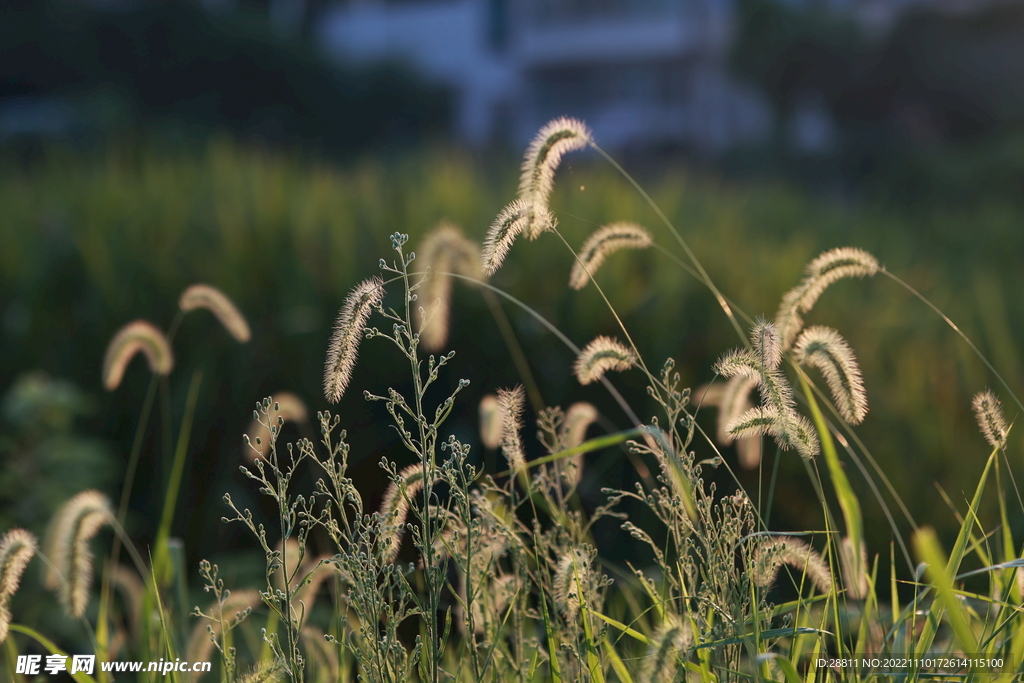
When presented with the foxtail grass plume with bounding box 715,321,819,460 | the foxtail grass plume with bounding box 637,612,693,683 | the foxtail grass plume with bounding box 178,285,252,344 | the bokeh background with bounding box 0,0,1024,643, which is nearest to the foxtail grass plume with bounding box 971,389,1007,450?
the foxtail grass plume with bounding box 715,321,819,460

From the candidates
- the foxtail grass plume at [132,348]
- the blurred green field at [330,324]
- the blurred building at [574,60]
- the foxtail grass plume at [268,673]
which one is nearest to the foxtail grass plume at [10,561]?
the foxtail grass plume at [268,673]

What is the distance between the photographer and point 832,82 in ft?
61.0

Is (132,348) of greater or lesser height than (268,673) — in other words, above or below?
above

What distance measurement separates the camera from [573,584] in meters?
1.00

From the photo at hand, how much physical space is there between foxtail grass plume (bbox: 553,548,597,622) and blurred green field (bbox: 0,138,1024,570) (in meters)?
1.54

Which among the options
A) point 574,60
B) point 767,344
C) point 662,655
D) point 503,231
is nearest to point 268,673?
point 662,655

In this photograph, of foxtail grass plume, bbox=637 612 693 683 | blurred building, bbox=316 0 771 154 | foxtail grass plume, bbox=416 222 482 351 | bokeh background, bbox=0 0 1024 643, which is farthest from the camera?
blurred building, bbox=316 0 771 154

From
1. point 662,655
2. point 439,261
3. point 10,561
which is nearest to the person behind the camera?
point 662,655

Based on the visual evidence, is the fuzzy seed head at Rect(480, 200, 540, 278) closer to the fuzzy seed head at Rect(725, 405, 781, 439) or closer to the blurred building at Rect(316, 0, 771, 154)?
the fuzzy seed head at Rect(725, 405, 781, 439)

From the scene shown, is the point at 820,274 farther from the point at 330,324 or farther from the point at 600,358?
the point at 330,324

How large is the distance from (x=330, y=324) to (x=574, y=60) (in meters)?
27.6

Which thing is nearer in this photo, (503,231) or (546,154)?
(503,231)

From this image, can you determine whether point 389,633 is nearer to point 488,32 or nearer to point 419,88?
point 419,88

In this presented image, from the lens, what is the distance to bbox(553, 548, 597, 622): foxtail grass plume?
0.97m
